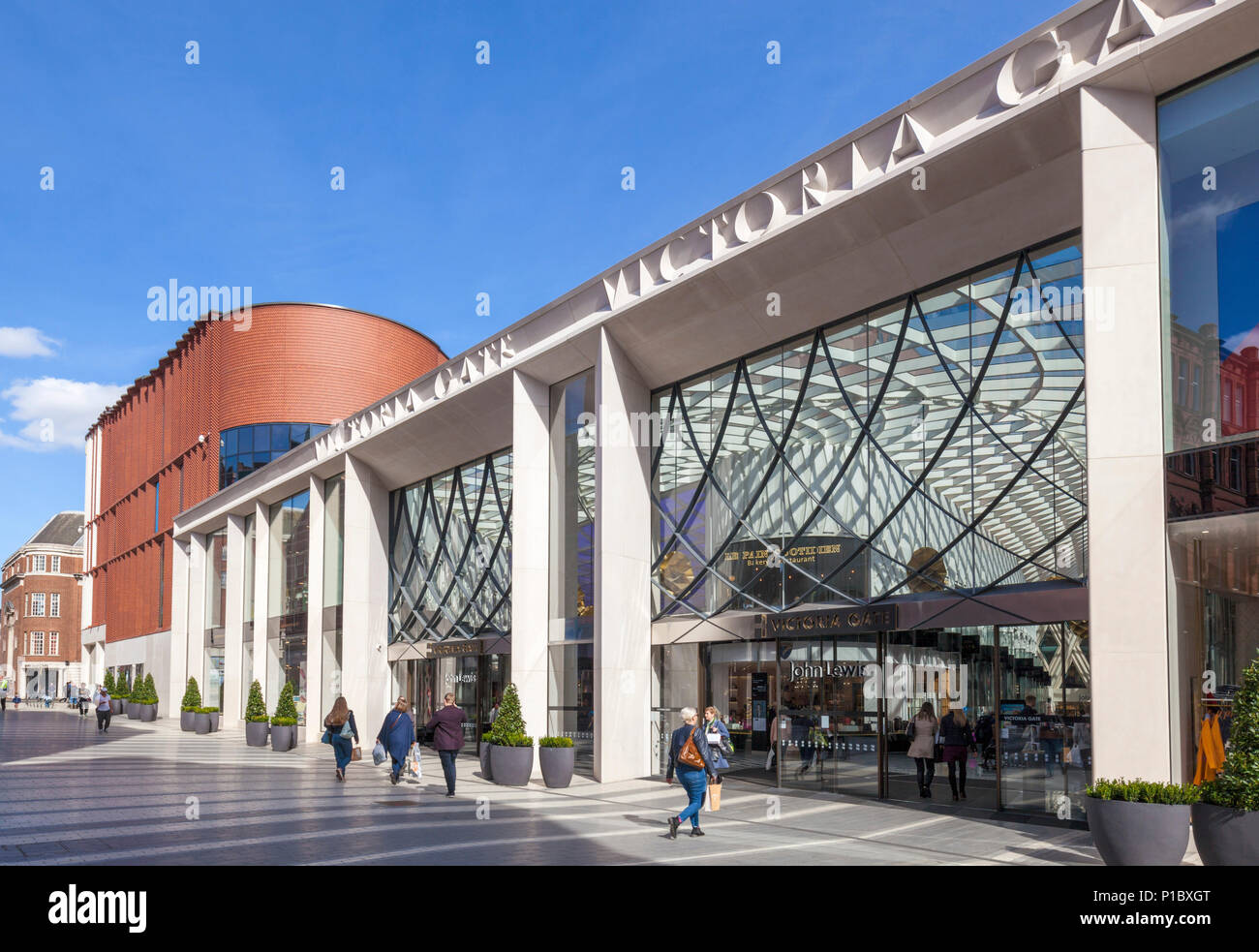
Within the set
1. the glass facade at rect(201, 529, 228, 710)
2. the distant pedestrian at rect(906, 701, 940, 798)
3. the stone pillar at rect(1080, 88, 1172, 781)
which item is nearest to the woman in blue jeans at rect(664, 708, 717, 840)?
the distant pedestrian at rect(906, 701, 940, 798)

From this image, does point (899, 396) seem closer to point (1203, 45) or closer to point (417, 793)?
point (1203, 45)

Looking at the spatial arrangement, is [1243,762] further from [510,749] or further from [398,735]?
[398,735]

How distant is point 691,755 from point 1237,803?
20.6ft

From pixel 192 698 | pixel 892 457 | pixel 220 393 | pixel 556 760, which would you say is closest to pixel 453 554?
pixel 556 760

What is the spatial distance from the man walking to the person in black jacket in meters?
7.80

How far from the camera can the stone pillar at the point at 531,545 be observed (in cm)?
2441

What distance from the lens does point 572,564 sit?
982 inches

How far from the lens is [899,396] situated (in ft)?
60.8

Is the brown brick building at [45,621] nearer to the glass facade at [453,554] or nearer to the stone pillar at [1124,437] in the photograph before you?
the glass facade at [453,554]

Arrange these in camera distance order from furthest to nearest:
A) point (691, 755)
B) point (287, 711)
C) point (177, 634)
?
point (177, 634)
point (287, 711)
point (691, 755)

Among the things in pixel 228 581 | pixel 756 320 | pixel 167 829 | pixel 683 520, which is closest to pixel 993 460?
pixel 756 320

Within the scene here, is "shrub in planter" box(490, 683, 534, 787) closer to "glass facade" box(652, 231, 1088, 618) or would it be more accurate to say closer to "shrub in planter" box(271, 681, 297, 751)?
"glass facade" box(652, 231, 1088, 618)

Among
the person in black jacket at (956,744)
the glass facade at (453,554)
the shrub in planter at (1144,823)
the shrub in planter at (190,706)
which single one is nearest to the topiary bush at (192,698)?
the shrub in planter at (190,706)

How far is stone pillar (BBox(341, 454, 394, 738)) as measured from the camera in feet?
112
